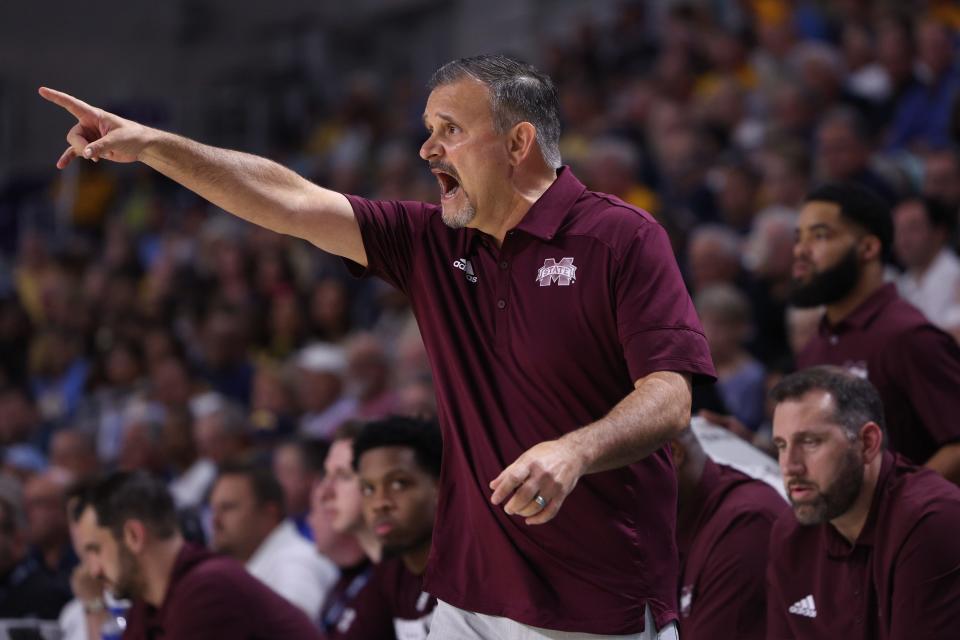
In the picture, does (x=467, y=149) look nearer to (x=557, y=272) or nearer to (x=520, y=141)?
(x=520, y=141)

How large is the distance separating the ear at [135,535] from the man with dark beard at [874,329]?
2.48 meters

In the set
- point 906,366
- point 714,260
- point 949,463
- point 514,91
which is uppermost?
point 514,91

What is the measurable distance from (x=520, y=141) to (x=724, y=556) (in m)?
1.67

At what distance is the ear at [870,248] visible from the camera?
191 inches

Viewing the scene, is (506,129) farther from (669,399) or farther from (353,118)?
(353,118)

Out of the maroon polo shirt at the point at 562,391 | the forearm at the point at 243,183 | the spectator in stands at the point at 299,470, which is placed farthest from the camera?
the spectator in stands at the point at 299,470

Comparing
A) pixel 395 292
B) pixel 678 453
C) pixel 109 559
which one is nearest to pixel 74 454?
pixel 395 292

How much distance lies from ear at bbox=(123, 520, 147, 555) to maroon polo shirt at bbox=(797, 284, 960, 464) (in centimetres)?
253

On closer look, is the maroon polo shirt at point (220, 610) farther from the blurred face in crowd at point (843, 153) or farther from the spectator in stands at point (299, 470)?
the blurred face in crowd at point (843, 153)

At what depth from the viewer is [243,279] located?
11.5 m

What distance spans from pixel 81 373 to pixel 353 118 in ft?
16.6

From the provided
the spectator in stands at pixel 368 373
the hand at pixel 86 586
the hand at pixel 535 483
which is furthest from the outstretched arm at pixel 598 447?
the spectator in stands at pixel 368 373

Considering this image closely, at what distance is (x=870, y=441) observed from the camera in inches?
153

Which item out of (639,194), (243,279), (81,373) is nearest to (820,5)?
(639,194)
